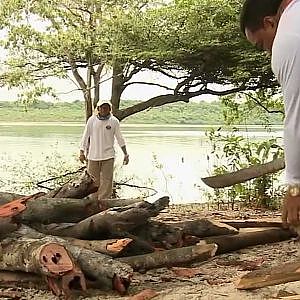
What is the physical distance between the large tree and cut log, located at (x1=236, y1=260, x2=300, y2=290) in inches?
243

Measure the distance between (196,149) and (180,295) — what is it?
9338mm

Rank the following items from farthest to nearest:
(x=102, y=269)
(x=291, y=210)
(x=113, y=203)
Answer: (x=113, y=203), (x=102, y=269), (x=291, y=210)

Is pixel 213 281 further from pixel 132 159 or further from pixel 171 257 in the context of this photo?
pixel 132 159

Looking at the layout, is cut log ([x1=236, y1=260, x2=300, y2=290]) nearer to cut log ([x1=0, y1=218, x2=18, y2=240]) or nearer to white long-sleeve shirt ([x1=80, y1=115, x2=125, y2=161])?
cut log ([x1=0, y1=218, x2=18, y2=240])

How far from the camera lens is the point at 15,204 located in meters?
4.76

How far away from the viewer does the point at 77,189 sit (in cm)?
517

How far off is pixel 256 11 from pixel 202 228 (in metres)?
3.32

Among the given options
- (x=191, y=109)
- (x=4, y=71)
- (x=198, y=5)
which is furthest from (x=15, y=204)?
(x=191, y=109)

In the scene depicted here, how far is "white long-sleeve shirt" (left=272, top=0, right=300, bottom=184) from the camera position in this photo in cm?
204

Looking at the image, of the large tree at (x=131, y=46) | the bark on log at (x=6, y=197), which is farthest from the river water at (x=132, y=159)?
the bark on log at (x=6, y=197)

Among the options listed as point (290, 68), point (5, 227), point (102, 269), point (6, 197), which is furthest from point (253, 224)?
point (290, 68)

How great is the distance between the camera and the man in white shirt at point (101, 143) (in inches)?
324

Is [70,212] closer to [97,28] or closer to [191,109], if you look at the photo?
[97,28]

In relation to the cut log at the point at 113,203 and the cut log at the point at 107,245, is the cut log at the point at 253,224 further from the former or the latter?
the cut log at the point at 107,245
